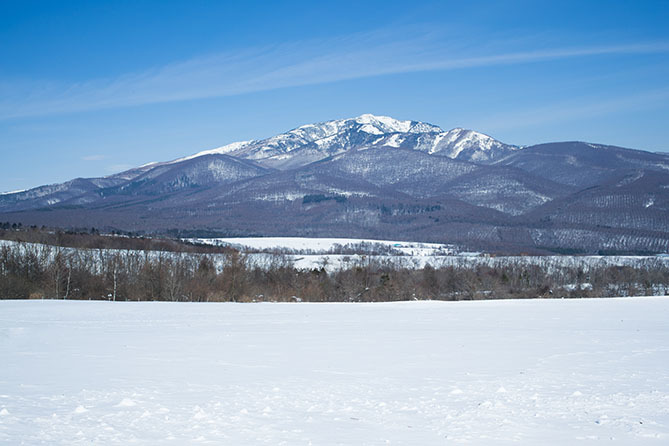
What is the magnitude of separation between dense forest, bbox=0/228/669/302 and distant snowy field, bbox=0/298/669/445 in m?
32.4

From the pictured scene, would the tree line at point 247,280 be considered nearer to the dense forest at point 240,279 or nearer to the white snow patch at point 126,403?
the dense forest at point 240,279

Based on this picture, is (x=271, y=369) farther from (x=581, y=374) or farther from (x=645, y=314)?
(x=645, y=314)

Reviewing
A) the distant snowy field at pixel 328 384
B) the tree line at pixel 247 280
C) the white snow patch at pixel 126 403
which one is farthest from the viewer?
the tree line at pixel 247 280

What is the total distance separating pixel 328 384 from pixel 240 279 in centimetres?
4984

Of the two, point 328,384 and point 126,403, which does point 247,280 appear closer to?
point 328,384

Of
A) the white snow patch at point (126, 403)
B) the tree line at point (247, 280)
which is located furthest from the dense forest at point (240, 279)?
the white snow patch at point (126, 403)

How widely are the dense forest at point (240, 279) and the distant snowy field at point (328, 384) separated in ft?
106

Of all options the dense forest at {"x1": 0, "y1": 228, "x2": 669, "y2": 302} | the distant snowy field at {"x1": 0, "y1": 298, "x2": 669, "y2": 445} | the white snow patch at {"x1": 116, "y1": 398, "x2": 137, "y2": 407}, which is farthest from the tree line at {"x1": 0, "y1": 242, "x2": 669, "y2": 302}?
the white snow patch at {"x1": 116, "y1": 398, "x2": 137, "y2": 407}

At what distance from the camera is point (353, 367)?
1388cm

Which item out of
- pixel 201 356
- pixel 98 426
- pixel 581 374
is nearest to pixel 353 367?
pixel 201 356

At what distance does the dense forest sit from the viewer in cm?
5356

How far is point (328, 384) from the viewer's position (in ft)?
39.3

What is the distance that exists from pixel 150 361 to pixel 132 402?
4184 millimetres

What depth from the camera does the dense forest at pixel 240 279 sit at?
5356cm
